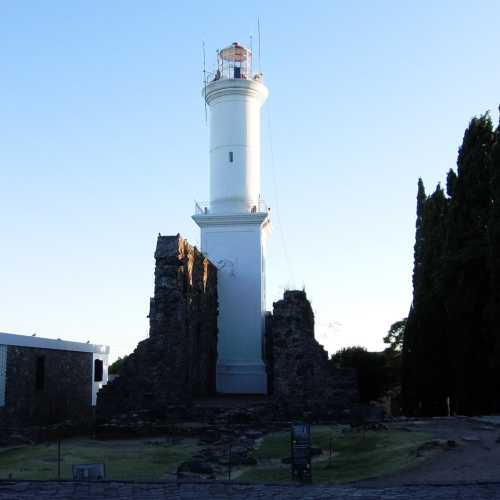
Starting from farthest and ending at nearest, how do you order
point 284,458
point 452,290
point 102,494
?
point 452,290 → point 284,458 → point 102,494

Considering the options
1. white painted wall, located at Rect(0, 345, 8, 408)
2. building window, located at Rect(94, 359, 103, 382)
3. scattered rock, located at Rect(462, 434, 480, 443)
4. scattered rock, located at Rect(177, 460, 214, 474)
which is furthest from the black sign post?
building window, located at Rect(94, 359, 103, 382)

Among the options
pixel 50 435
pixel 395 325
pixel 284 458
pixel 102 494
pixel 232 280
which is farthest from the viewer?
pixel 395 325

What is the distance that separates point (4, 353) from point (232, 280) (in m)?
9.64

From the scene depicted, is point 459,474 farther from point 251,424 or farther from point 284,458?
point 251,424

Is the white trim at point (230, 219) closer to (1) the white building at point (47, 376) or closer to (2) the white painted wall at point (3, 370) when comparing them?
(1) the white building at point (47, 376)

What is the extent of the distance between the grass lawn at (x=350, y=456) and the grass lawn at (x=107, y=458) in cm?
159

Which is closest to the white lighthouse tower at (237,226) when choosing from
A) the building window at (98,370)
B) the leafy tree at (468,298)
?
the building window at (98,370)

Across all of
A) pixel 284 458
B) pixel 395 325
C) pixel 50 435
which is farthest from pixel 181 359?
pixel 395 325

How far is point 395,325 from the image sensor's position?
3469 centimetres

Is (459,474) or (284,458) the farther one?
(284,458)

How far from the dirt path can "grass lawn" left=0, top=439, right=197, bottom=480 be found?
3741 millimetres

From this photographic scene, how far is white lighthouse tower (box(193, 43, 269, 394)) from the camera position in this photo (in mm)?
26031

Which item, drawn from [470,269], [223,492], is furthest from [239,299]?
[223,492]

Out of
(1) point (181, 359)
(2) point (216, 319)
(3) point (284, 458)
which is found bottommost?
(3) point (284, 458)
